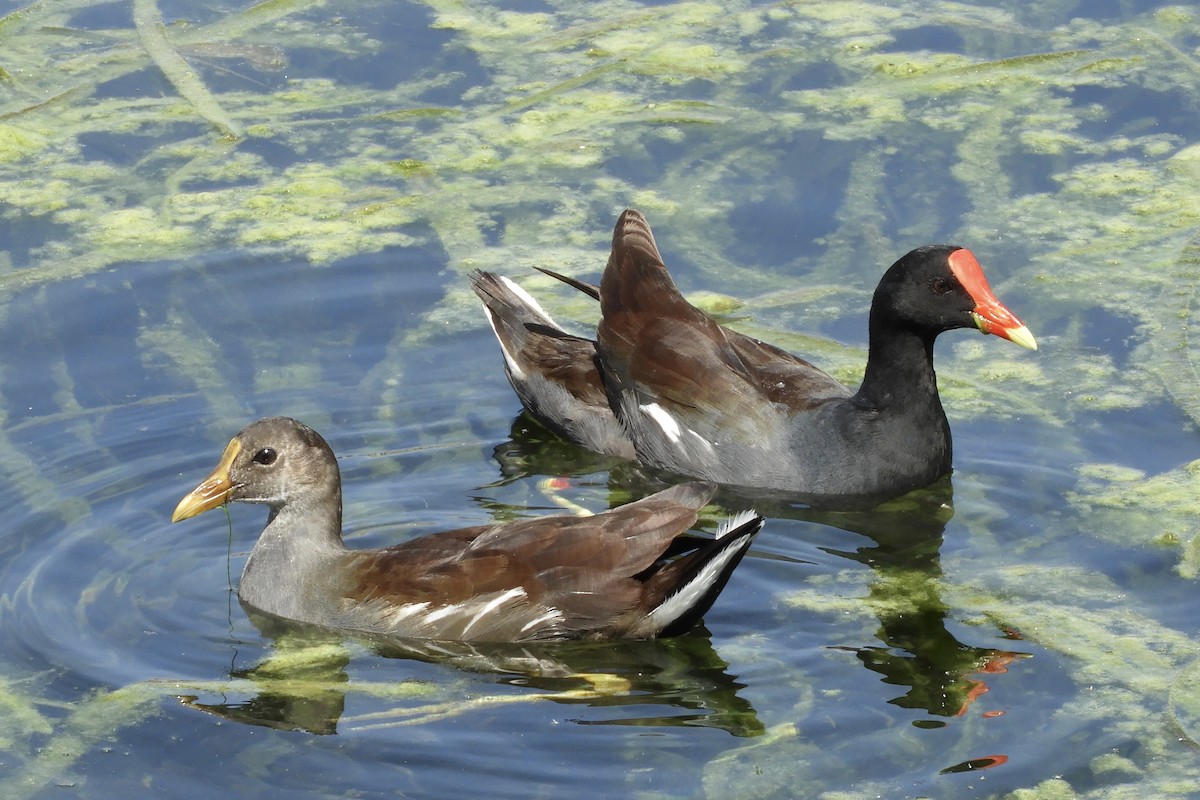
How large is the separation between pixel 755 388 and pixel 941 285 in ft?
2.57

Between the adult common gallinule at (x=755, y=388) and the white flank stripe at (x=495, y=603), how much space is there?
5.16 ft

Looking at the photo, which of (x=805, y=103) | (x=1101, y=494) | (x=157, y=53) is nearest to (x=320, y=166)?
(x=157, y=53)

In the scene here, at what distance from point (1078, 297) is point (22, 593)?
14.4ft

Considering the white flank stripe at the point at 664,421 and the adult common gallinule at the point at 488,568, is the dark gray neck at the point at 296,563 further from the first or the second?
the white flank stripe at the point at 664,421

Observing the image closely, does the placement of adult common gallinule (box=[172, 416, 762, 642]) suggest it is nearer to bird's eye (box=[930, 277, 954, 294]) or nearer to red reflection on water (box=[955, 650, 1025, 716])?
red reflection on water (box=[955, 650, 1025, 716])

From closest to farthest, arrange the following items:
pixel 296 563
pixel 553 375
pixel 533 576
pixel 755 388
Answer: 1. pixel 533 576
2. pixel 296 563
3. pixel 755 388
4. pixel 553 375

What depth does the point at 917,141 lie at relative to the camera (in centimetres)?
875

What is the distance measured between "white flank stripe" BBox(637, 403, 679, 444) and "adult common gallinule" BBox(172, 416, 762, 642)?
1198mm

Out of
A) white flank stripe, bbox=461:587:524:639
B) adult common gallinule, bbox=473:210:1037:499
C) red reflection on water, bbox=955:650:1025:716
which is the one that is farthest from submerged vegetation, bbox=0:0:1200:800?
white flank stripe, bbox=461:587:524:639

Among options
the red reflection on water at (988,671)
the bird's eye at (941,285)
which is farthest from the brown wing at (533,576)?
the bird's eye at (941,285)

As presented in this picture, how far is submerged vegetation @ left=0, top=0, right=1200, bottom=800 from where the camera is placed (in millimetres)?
6949

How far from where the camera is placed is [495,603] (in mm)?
5332

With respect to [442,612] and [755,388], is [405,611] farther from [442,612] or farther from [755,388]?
[755,388]

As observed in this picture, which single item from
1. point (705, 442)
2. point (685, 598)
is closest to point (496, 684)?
point (685, 598)
